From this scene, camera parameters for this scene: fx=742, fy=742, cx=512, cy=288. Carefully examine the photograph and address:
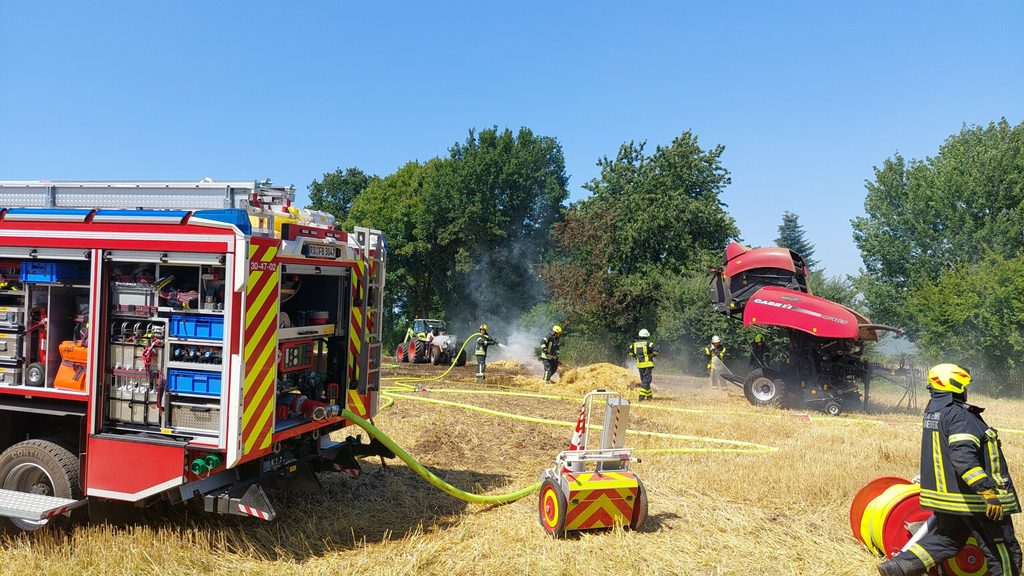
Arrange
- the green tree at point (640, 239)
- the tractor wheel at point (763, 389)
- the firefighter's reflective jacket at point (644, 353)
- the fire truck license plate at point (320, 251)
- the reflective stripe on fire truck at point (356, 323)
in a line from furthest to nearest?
the green tree at point (640, 239), the firefighter's reflective jacket at point (644, 353), the tractor wheel at point (763, 389), the reflective stripe on fire truck at point (356, 323), the fire truck license plate at point (320, 251)

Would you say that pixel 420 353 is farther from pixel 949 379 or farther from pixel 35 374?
pixel 949 379

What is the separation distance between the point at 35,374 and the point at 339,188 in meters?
54.4

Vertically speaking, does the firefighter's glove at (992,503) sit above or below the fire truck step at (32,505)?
above

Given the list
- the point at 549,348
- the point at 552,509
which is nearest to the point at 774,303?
the point at 549,348

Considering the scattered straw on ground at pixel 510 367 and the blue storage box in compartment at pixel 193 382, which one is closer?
the blue storage box in compartment at pixel 193 382

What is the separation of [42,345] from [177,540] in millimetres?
2081

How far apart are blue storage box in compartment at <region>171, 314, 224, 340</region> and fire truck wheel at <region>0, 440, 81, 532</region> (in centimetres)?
137

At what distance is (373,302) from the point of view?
745 centimetres

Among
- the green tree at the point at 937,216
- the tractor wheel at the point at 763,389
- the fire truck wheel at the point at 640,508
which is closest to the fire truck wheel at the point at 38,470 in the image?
the fire truck wheel at the point at 640,508

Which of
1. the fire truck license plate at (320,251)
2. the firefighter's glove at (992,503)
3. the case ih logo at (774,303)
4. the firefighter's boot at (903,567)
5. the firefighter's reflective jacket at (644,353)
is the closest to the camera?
the firefighter's glove at (992,503)

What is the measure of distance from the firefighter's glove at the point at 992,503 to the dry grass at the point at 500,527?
1.05m

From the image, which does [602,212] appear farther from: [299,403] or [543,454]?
[299,403]

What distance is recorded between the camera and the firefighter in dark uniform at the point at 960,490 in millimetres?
5012

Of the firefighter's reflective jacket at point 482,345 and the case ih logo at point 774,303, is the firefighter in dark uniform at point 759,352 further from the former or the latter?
the firefighter's reflective jacket at point 482,345
